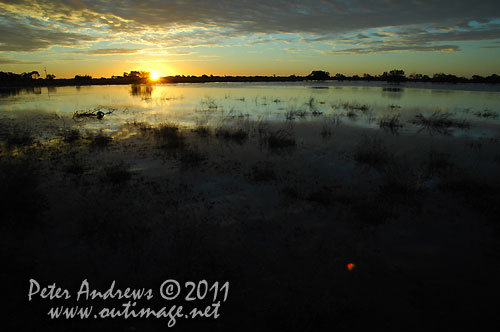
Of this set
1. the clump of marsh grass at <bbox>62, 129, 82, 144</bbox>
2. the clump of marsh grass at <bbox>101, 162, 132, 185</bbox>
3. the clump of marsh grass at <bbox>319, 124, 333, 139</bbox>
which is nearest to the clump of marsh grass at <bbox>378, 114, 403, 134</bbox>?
the clump of marsh grass at <bbox>319, 124, 333, 139</bbox>

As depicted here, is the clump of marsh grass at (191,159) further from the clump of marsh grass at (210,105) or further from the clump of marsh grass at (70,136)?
the clump of marsh grass at (210,105)

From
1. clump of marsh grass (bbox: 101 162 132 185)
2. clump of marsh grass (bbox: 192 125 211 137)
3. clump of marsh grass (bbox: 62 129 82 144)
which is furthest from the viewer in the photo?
clump of marsh grass (bbox: 192 125 211 137)

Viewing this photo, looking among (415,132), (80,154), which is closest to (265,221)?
(80,154)

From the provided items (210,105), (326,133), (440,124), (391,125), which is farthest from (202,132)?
(440,124)

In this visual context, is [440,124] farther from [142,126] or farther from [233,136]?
[142,126]

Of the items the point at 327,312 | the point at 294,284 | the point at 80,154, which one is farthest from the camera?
the point at 80,154

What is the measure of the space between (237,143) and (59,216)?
28.6 feet

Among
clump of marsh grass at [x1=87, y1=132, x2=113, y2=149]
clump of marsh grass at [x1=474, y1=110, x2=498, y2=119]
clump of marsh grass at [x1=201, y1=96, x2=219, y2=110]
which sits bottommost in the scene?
clump of marsh grass at [x1=87, y1=132, x2=113, y2=149]

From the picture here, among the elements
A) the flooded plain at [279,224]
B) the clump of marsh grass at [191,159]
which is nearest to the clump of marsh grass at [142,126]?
the flooded plain at [279,224]

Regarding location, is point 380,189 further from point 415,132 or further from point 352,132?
point 415,132

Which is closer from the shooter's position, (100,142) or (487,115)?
(100,142)

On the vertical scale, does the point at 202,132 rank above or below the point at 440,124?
below

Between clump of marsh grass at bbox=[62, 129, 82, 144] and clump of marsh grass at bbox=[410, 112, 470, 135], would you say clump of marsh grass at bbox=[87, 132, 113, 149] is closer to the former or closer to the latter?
clump of marsh grass at bbox=[62, 129, 82, 144]

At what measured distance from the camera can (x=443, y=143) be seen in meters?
13.1
